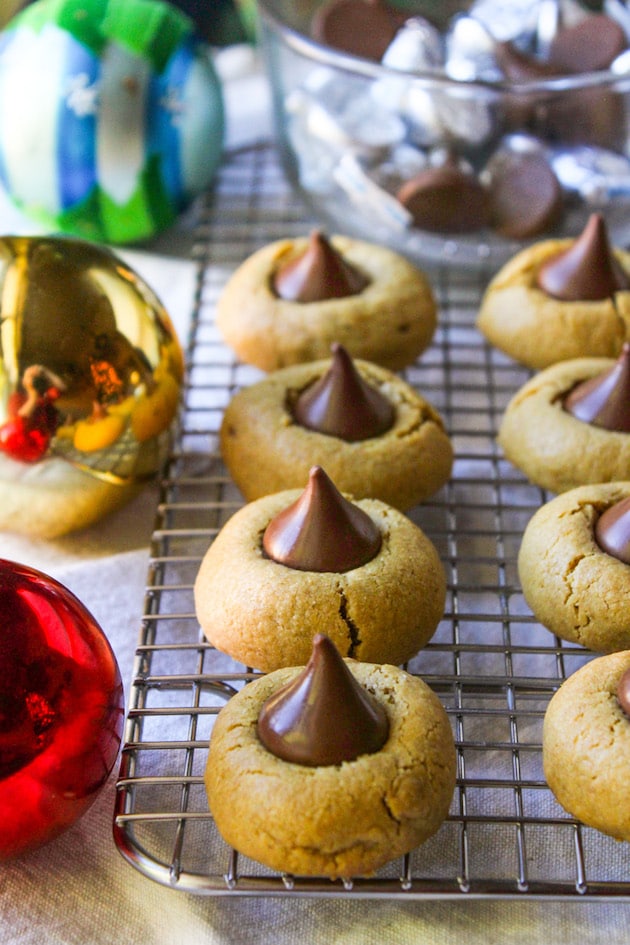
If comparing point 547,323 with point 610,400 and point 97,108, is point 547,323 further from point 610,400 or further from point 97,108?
point 97,108

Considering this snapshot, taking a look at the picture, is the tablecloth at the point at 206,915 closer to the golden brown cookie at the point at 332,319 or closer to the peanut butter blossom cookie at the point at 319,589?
the peanut butter blossom cookie at the point at 319,589

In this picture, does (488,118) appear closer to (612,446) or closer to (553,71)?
(553,71)

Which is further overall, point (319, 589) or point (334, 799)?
point (319, 589)

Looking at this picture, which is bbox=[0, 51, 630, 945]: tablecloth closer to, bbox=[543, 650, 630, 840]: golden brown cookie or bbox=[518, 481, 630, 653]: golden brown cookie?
bbox=[543, 650, 630, 840]: golden brown cookie

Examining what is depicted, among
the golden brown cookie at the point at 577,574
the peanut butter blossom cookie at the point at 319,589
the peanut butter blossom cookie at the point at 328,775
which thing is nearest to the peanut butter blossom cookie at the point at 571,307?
the golden brown cookie at the point at 577,574

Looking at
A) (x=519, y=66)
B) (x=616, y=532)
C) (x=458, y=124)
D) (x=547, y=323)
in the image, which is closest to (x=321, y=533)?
(x=616, y=532)

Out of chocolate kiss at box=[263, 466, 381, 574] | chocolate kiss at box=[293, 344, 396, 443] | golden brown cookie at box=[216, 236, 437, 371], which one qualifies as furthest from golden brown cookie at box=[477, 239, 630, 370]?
chocolate kiss at box=[263, 466, 381, 574]
